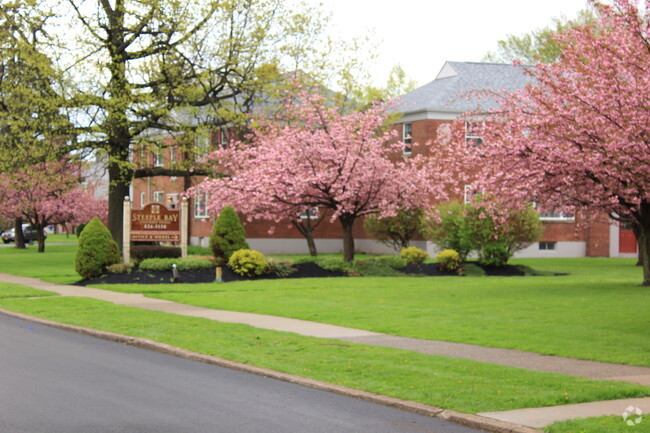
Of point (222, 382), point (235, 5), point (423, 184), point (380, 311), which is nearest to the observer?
point (222, 382)

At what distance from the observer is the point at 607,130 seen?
63.0 ft

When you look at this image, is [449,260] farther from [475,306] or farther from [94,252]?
[475,306]

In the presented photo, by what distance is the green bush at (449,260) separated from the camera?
3241cm

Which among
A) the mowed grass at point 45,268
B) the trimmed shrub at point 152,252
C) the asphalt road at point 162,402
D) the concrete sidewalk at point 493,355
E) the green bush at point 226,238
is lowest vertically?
the asphalt road at point 162,402

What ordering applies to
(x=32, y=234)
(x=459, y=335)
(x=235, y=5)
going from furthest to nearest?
(x=32, y=234)
(x=235, y=5)
(x=459, y=335)

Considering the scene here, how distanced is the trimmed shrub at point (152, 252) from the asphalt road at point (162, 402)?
19.1 m

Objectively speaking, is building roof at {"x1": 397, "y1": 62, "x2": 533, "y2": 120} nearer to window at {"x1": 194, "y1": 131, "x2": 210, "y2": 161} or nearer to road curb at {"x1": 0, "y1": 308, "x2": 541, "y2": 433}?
window at {"x1": 194, "y1": 131, "x2": 210, "y2": 161}

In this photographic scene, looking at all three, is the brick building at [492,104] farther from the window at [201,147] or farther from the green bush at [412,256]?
the window at [201,147]

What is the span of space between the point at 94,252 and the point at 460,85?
81.8ft

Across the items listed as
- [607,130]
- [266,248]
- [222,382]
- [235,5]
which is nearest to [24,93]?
[235,5]

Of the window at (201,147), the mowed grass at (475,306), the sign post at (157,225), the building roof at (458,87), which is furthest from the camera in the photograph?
the building roof at (458,87)

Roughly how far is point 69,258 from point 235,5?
17.9 meters

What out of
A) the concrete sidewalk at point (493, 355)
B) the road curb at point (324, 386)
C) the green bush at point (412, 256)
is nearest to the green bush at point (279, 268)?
the green bush at point (412, 256)

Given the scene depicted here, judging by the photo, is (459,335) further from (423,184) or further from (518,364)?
(423,184)
